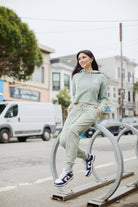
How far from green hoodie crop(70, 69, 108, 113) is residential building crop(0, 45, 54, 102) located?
2200 centimetres

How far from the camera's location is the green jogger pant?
3092 millimetres

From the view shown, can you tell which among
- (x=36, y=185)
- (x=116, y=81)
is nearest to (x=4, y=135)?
(x=36, y=185)

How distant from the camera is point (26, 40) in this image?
16984 mm

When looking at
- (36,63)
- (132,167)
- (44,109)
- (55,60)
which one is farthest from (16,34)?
(55,60)

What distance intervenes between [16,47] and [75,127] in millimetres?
14090

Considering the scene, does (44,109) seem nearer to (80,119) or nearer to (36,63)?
(36,63)

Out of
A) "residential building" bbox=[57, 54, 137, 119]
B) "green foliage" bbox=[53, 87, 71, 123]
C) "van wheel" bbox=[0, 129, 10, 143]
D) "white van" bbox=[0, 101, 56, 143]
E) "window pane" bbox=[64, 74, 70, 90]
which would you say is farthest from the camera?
"residential building" bbox=[57, 54, 137, 119]

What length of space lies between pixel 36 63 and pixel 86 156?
596 inches

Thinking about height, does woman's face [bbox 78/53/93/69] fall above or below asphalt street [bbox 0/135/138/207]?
above

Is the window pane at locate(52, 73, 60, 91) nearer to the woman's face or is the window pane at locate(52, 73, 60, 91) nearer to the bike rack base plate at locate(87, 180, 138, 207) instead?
the bike rack base plate at locate(87, 180, 138, 207)

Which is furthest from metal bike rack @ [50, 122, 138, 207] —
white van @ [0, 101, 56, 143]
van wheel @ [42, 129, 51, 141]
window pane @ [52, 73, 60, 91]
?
window pane @ [52, 73, 60, 91]

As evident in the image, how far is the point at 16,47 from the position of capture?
1625 cm

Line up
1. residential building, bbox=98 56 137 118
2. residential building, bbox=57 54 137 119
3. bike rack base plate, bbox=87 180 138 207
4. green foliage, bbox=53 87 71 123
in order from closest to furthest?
1. bike rack base plate, bbox=87 180 138 207
2. green foliage, bbox=53 87 71 123
3. residential building, bbox=57 54 137 119
4. residential building, bbox=98 56 137 118

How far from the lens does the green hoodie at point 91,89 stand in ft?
10.8
